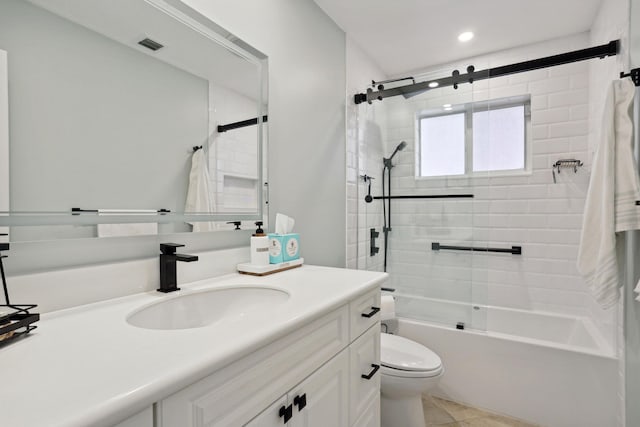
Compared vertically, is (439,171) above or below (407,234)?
above

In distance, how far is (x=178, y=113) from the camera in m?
1.16

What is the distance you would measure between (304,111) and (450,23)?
1.27m

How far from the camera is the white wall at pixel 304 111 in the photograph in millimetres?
1556

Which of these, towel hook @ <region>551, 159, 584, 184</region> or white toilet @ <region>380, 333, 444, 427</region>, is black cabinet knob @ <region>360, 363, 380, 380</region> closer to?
white toilet @ <region>380, 333, 444, 427</region>

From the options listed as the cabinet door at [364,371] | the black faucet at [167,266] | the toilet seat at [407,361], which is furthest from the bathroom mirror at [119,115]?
the toilet seat at [407,361]

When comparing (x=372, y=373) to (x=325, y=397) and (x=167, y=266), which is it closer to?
(x=325, y=397)

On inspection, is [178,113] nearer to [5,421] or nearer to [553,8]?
[5,421]

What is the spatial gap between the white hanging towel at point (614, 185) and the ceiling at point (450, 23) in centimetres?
93

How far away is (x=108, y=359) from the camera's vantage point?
55cm

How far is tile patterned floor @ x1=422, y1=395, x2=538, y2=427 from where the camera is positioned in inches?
73.7

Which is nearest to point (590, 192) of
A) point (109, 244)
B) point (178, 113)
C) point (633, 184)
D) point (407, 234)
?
point (633, 184)

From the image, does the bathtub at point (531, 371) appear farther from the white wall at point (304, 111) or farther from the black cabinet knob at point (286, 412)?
the black cabinet knob at point (286, 412)

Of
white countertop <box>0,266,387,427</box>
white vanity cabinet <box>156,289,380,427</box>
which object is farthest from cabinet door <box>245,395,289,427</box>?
white countertop <box>0,266,387,427</box>

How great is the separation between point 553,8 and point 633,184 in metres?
1.37
